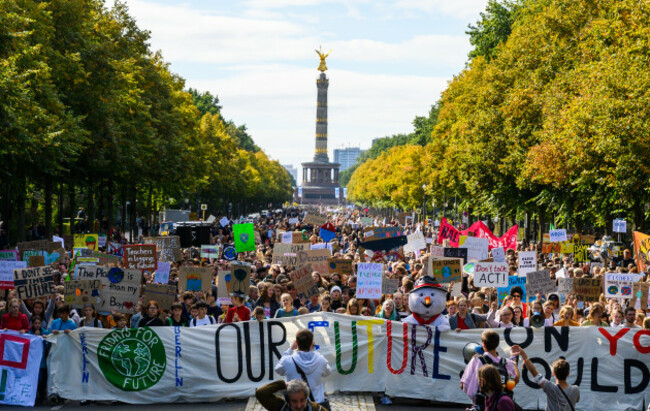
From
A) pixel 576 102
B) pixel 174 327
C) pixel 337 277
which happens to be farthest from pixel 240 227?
pixel 174 327

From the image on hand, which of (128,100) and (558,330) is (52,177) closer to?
(128,100)

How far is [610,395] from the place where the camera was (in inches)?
551

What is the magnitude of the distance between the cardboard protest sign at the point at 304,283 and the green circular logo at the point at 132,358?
449cm

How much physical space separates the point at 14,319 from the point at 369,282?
18.4ft

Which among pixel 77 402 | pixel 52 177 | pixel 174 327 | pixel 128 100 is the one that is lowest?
pixel 77 402

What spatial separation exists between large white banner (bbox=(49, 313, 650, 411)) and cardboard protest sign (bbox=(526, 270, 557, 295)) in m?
4.20

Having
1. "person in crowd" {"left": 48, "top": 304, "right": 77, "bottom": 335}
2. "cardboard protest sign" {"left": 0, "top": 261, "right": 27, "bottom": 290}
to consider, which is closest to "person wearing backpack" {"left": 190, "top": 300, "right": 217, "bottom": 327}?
"person in crowd" {"left": 48, "top": 304, "right": 77, "bottom": 335}

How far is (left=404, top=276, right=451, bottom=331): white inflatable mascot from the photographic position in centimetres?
1364

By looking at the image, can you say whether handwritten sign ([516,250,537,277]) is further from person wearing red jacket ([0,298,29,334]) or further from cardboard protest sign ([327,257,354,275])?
person wearing red jacket ([0,298,29,334])

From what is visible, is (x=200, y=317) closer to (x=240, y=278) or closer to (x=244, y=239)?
(x=240, y=278)

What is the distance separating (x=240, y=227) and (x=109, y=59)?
41.2 feet

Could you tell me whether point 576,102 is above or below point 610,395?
above

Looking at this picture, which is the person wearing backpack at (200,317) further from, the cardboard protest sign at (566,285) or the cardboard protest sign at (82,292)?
the cardboard protest sign at (566,285)

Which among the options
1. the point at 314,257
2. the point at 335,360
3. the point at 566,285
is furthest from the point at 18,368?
the point at 314,257
